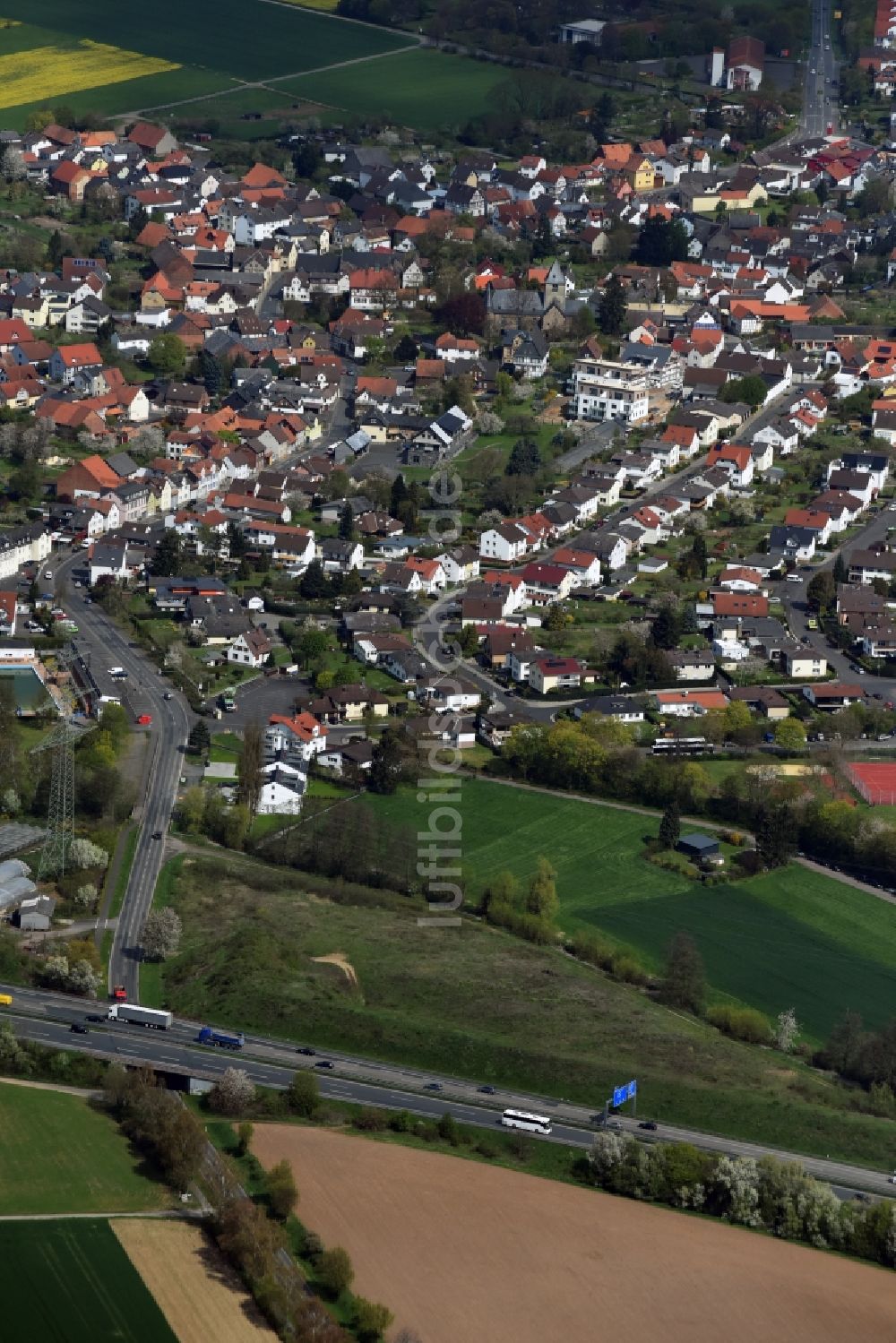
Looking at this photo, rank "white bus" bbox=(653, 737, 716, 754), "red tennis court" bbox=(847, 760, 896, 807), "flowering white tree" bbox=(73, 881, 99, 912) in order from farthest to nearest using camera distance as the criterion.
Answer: "white bus" bbox=(653, 737, 716, 754)
"red tennis court" bbox=(847, 760, 896, 807)
"flowering white tree" bbox=(73, 881, 99, 912)

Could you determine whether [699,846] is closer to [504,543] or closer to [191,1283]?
[504,543]

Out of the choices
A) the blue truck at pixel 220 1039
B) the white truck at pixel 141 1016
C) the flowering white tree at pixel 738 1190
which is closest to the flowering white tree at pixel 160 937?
the white truck at pixel 141 1016

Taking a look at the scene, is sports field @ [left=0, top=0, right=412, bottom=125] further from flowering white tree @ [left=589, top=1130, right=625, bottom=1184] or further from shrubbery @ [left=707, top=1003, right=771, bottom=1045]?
flowering white tree @ [left=589, top=1130, right=625, bottom=1184]

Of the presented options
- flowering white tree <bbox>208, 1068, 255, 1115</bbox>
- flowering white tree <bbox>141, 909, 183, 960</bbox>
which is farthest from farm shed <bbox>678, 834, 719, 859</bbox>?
flowering white tree <bbox>208, 1068, 255, 1115</bbox>

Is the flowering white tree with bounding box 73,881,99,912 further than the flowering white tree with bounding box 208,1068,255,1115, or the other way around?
the flowering white tree with bounding box 73,881,99,912

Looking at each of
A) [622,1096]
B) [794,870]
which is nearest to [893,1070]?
[622,1096]

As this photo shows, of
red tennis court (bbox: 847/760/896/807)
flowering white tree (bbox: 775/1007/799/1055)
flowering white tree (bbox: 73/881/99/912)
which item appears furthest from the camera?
red tennis court (bbox: 847/760/896/807)

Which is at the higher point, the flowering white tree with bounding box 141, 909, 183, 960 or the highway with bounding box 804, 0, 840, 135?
the highway with bounding box 804, 0, 840, 135

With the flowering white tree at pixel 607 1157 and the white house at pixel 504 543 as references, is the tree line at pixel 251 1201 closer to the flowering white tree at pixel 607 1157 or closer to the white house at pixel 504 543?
the flowering white tree at pixel 607 1157
